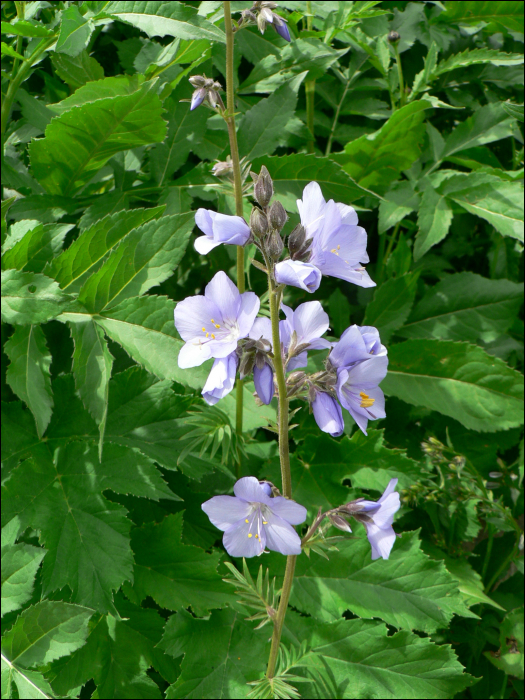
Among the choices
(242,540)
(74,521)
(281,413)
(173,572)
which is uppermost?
(281,413)

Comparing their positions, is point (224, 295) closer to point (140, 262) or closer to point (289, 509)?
point (289, 509)

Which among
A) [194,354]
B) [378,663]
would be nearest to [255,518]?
[194,354]

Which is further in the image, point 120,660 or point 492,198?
point 492,198

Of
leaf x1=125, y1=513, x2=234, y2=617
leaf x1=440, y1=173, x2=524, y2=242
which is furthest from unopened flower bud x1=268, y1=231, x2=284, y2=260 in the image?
leaf x1=440, y1=173, x2=524, y2=242

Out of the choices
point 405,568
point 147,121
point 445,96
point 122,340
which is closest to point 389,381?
point 405,568

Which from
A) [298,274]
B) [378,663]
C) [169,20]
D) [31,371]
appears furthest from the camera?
[378,663]

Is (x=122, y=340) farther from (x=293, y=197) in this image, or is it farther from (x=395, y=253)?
(x=395, y=253)

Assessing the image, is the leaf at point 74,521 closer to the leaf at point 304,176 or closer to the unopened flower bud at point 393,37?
the leaf at point 304,176
